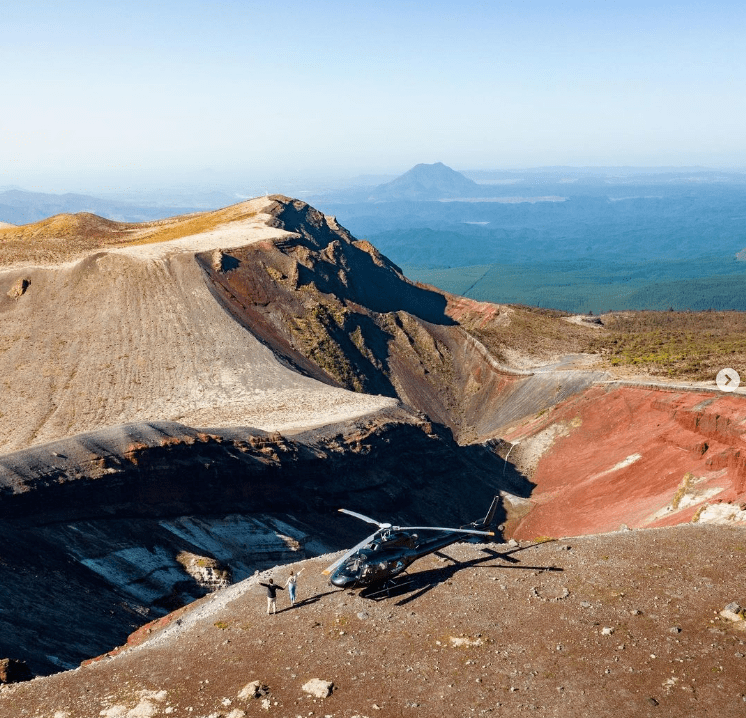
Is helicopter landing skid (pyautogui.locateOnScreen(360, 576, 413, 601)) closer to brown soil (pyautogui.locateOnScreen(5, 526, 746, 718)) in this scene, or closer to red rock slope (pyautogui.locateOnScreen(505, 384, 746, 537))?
brown soil (pyautogui.locateOnScreen(5, 526, 746, 718))

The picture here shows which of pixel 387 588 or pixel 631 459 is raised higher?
pixel 387 588

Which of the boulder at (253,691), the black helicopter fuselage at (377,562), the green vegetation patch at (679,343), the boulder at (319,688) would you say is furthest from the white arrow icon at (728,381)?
the boulder at (253,691)

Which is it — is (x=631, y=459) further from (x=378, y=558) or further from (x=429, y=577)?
(x=378, y=558)

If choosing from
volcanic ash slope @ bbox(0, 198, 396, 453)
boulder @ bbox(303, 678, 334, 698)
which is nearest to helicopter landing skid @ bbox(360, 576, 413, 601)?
boulder @ bbox(303, 678, 334, 698)

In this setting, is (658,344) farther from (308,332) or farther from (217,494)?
(217,494)

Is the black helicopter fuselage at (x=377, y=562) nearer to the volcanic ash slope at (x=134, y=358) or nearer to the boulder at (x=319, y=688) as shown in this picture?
the boulder at (x=319, y=688)

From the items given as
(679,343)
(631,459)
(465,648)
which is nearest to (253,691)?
(465,648)
